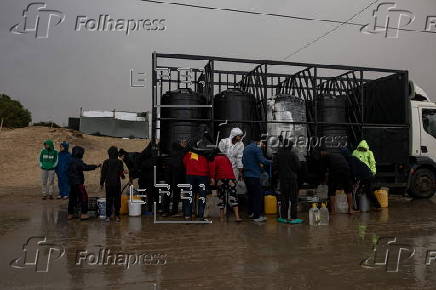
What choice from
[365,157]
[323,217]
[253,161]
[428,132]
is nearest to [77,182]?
[253,161]

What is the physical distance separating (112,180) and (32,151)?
20.7m

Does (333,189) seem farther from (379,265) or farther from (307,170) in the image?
(379,265)

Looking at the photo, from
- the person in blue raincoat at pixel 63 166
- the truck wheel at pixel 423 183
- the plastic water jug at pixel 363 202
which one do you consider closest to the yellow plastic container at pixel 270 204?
the plastic water jug at pixel 363 202

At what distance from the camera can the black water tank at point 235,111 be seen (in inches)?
392

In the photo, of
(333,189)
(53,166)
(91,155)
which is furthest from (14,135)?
(333,189)

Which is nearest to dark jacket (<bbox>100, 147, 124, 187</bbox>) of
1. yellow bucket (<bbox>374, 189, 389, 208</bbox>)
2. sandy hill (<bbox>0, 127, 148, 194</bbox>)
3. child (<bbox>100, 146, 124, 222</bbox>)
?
child (<bbox>100, 146, 124, 222</bbox>)

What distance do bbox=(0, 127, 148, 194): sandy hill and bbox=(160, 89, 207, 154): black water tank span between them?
28.4 feet

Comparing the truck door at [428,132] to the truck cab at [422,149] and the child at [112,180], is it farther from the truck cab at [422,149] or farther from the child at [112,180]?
the child at [112,180]

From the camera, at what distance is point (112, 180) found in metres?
8.15

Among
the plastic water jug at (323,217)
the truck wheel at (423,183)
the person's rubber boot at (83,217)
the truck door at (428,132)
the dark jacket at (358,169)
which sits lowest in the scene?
the person's rubber boot at (83,217)

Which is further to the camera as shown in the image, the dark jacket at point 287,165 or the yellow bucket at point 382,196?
the yellow bucket at point 382,196

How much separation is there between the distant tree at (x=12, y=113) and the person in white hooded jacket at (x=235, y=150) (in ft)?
147

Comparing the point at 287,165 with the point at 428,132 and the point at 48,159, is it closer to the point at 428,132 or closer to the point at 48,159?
the point at 428,132

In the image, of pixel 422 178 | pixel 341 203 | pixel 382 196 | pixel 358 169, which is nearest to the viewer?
pixel 358 169
